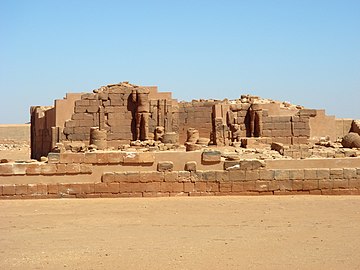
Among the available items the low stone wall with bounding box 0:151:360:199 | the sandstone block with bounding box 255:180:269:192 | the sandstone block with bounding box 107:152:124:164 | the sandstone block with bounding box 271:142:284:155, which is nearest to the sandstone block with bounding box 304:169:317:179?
the low stone wall with bounding box 0:151:360:199

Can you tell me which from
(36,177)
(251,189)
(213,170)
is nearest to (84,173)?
(36,177)

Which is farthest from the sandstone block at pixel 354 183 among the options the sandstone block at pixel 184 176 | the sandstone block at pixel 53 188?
the sandstone block at pixel 53 188

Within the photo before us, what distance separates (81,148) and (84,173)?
9158 millimetres

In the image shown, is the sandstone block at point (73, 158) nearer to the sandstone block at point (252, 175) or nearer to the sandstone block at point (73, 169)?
the sandstone block at point (73, 169)

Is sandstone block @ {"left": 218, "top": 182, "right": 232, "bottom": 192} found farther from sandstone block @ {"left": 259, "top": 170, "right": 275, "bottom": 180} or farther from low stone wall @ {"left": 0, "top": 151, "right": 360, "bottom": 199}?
sandstone block @ {"left": 259, "top": 170, "right": 275, "bottom": 180}

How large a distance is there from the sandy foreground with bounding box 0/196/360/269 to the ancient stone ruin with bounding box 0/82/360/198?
463mm

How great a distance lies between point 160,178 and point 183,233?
357 cm

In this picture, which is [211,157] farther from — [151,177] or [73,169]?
[73,169]

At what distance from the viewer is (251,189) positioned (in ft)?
33.6

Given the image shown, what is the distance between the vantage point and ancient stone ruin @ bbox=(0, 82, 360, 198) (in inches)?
403

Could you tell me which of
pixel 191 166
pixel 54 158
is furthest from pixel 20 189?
pixel 191 166

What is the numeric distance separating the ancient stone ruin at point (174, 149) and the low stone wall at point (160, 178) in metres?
0.02

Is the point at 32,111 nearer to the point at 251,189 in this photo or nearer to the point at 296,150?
the point at 296,150

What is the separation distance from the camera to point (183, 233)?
6.75m
